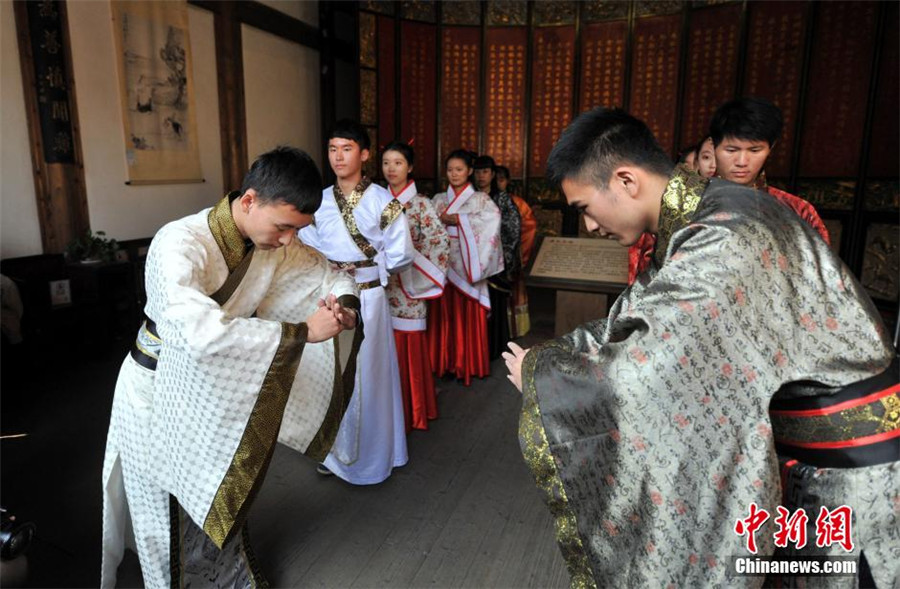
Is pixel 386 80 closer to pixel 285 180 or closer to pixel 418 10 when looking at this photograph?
pixel 418 10

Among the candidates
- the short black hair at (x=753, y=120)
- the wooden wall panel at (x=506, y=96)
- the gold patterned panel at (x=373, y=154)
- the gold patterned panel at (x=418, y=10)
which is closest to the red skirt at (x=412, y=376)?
the short black hair at (x=753, y=120)

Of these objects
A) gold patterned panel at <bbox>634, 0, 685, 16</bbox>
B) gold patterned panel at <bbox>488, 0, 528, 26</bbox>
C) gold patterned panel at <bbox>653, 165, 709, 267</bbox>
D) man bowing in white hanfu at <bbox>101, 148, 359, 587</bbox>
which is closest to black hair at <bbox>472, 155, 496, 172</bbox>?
man bowing in white hanfu at <bbox>101, 148, 359, 587</bbox>

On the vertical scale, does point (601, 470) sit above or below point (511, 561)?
above

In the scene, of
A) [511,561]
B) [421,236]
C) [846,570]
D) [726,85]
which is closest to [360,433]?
[511,561]

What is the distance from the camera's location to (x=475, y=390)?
14.4 ft

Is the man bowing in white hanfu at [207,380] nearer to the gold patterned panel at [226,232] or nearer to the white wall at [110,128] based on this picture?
the gold patterned panel at [226,232]

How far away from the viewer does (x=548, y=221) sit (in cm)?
791

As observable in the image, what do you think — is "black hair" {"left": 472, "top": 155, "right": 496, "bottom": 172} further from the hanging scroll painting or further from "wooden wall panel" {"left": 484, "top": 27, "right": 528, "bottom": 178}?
the hanging scroll painting

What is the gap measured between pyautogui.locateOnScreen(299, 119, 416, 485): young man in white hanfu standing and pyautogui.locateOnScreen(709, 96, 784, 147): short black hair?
5.18 ft

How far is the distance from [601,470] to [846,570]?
1.83 feet

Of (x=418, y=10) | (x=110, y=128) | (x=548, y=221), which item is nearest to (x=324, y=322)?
(x=110, y=128)

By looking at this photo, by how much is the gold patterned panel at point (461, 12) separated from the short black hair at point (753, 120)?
5.99m

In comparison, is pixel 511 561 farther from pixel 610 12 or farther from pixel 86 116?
pixel 610 12

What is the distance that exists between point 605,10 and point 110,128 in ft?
19.0
